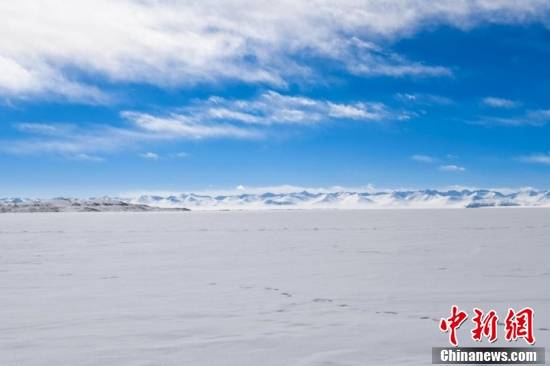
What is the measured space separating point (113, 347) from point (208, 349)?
1062 millimetres

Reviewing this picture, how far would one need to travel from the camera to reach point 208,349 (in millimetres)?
5637

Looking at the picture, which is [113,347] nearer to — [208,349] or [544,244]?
[208,349]

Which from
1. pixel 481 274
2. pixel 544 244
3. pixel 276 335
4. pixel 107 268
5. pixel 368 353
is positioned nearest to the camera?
pixel 368 353

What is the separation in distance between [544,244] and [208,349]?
1674cm

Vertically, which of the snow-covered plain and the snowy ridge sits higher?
the snowy ridge

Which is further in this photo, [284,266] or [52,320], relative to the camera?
[284,266]

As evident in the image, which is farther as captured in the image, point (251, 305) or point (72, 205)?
point (72, 205)

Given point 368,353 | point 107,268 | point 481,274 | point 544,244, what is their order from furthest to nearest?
1. point 544,244
2. point 107,268
3. point 481,274
4. point 368,353

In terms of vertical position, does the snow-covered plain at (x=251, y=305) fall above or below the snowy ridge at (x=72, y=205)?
below

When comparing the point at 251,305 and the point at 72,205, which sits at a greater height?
the point at 72,205

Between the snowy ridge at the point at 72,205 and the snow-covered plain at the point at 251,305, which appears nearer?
the snow-covered plain at the point at 251,305

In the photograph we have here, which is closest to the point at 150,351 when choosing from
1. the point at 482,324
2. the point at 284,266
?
the point at 482,324

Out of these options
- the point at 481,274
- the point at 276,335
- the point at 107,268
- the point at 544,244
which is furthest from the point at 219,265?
the point at 544,244

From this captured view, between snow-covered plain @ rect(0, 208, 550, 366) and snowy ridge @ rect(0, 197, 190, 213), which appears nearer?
snow-covered plain @ rect(0, 208, 550, 366)
